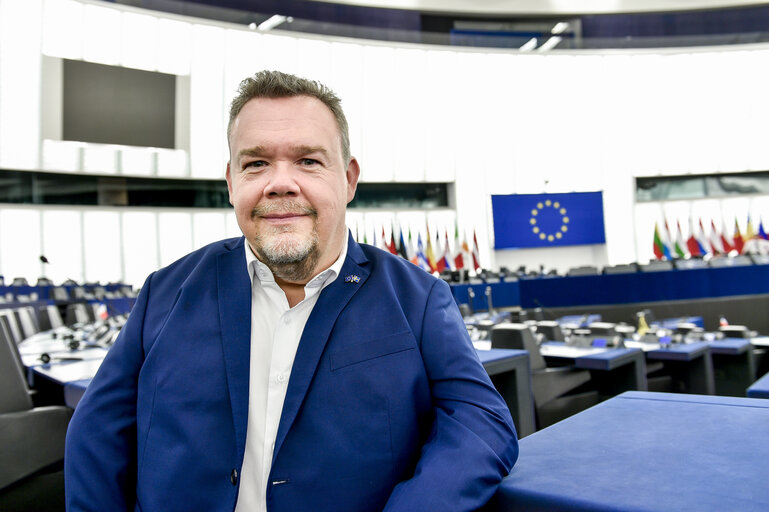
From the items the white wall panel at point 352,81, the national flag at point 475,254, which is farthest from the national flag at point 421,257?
the white wall panel at point 352,81

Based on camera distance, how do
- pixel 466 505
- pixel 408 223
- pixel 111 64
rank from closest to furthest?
1. pixel 466 505
2. pixel 111 64
3. pixel 408 223

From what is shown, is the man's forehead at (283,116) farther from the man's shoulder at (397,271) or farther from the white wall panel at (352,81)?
the white wall panel at (352,81)

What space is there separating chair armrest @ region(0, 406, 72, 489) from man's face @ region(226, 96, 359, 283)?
1477mm

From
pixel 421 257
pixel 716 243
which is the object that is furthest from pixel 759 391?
pixel 716 243

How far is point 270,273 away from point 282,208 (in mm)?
138

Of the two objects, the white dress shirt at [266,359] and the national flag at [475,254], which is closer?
the white dress shirt at [266,359]

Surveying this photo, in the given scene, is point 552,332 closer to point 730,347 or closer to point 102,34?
point 730,347

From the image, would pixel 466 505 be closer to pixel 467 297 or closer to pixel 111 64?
pixel 467 297

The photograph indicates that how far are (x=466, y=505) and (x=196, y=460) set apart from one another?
0.45 m

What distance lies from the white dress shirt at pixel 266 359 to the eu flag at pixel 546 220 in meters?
15.6

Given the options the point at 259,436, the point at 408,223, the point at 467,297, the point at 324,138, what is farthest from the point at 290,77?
the point at 408,223

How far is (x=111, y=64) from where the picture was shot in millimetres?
13789

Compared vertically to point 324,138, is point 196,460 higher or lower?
lower

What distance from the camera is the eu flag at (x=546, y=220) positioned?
16266 mm
